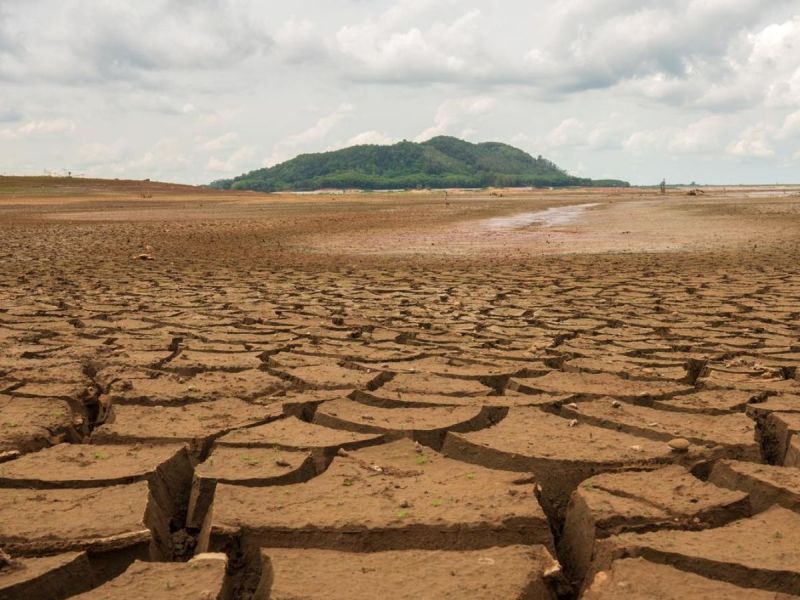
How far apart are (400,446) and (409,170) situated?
12000 centimetres

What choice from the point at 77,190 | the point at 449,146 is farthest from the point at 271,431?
the point at 449,146

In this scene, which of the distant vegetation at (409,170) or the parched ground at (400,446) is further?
the distant vegetation at (409,170)

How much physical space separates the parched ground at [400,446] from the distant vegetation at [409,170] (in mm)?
92539

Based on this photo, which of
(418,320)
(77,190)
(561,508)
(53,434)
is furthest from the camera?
(77,190)

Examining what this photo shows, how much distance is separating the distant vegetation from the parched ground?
92539 millimetres

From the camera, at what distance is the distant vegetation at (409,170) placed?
4038 inches

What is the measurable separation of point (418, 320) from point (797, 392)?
2.22m

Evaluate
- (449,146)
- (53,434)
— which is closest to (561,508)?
(53,434)

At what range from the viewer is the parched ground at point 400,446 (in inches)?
61.6

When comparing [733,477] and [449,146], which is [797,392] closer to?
[733,477]

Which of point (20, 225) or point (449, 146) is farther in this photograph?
point (449, 146)

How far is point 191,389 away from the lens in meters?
2.94

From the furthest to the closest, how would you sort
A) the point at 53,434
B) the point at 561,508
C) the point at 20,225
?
the point at 20,225, the point at 53,434, the point at 561,508

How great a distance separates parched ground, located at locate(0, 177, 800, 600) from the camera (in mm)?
1563
